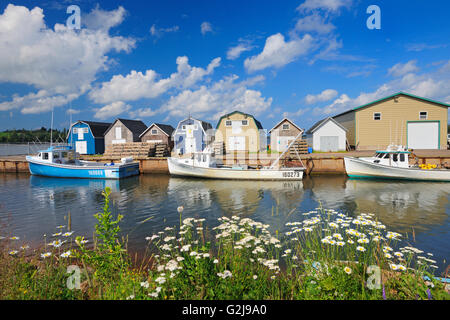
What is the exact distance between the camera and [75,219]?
11.4 m

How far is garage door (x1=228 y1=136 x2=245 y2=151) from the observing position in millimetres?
35469

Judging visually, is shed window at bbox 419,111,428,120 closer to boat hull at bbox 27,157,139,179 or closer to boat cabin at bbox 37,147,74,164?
boat hull at bbox 27,157,139,179

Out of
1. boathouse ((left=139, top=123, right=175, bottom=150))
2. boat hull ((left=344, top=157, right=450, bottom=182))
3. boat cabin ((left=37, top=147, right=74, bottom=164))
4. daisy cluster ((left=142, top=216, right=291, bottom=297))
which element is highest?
boathouse ((left=139, top=123, right=175, bottom=150))

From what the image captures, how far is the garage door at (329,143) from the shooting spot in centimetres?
3359

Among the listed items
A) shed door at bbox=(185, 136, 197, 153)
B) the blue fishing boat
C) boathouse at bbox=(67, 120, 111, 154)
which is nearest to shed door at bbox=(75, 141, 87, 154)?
boathouse at bbox=(67, 120, 111, 154)

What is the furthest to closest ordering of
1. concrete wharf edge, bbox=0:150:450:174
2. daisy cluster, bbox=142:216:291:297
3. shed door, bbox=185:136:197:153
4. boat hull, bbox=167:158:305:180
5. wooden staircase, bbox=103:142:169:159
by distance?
shed door, bbox=185:136:197:153, wooden staircase, bbox=103:142:169:159, concrete wharf edge, bbox=0:150:450:174, boat hull, bbox=167:158:305:180, daisy cluster, bbox=142:216:291:297

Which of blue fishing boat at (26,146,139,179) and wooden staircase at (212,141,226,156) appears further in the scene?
wooden staircase at (212,141,226,156)

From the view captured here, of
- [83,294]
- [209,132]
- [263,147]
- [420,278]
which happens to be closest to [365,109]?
[263,147]

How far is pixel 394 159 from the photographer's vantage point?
67.8 ft

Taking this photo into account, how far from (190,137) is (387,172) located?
81.2ft

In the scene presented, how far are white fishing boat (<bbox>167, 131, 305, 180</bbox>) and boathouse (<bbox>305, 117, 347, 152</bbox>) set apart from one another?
13.0 m

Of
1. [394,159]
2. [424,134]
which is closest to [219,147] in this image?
[394,159]

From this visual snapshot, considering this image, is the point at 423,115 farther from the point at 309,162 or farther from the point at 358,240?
the point at 358,240
